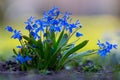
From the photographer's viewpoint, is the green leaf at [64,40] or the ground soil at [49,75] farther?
the green leaf at [64,40]

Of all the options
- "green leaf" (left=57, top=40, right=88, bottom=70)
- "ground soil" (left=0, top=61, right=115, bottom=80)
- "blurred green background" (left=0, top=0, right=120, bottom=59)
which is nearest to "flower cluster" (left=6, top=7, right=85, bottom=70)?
"green leaf" (left=57, top=40, right=88, bottom=70)

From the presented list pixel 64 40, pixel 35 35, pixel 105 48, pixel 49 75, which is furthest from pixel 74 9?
pixel 49 75

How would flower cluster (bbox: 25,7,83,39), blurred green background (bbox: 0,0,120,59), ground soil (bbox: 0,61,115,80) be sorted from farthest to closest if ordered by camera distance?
blurred green background (bbox: 0,0,120,59), flower cluster (bbox: 25,7,83,39), ground soil (bbox: 0,61,115,80)

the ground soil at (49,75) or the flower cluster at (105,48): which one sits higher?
the flower cluster at (105,48)

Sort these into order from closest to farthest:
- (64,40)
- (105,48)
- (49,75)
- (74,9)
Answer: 1. (49,75)
2. (105,48)
3. (64,40)
4. (74,9)

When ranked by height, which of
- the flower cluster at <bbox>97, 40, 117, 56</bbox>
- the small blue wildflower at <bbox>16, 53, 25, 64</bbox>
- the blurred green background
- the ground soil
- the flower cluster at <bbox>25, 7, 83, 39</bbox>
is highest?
the blurred green background

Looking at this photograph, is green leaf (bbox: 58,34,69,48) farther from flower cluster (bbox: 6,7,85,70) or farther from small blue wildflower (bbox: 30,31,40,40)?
small blue wildflower (bbox: 30,31,40,40)

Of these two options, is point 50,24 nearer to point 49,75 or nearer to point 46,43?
point 46,43

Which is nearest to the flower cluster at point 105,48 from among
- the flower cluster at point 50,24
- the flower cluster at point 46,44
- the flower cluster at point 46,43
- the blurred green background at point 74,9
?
the flower cluster at point 46,44

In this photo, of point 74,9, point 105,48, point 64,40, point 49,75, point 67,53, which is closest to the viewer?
point 49,75

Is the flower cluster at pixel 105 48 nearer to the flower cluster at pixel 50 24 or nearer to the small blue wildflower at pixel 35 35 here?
the flower cluster at pixel 50 24

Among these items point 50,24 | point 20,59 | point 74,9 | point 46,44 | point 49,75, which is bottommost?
point 49,75
